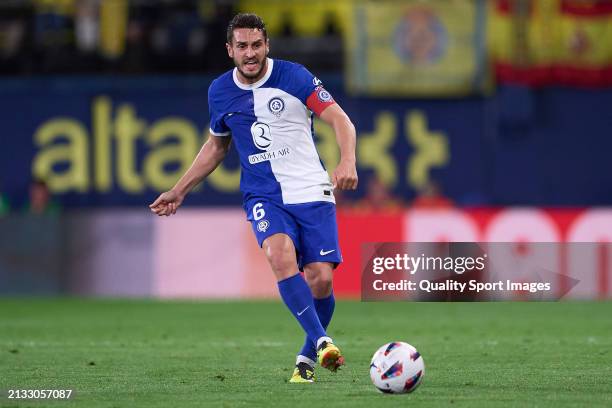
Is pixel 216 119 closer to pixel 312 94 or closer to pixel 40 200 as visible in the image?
pixel 312 94

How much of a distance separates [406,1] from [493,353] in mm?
10458

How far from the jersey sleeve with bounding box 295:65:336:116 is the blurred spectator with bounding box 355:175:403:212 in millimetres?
10464

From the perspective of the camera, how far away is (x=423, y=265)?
328 inches

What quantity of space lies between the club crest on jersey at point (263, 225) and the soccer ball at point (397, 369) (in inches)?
43.4

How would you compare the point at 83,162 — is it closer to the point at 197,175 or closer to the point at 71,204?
the point at 71,204

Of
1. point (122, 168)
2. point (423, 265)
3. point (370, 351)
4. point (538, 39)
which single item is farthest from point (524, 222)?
point (423, 265)

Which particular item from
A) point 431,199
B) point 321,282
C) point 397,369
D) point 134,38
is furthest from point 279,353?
point 134,38

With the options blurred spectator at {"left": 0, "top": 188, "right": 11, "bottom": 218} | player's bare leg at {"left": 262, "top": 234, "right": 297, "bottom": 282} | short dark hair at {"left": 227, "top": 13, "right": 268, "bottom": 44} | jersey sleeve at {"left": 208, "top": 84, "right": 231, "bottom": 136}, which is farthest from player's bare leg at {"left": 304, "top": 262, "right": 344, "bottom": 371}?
blurred spectator at {"left": 0, "top": 188, "right": 11, "bottom": 218}

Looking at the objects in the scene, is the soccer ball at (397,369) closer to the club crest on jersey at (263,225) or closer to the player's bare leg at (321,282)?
the player's bare leg at (321,282)

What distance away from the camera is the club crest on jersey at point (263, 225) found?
318 inches

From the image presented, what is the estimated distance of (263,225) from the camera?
26.5ft

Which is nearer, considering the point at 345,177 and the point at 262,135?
the point at 345,177

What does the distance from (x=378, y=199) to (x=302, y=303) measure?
37.3ft
